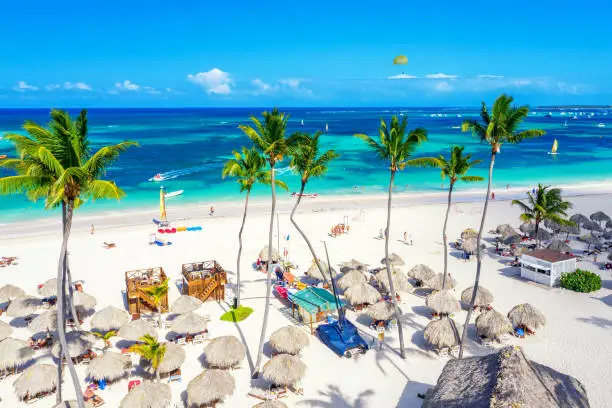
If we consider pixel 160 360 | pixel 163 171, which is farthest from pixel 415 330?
pixel 163 171

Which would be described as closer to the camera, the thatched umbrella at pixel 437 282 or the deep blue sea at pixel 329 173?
the thatched umbrella at pixel 437 282

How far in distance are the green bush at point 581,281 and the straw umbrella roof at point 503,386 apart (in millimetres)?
11317

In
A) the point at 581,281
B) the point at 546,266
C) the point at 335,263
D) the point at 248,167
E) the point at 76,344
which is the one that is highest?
the point at 248,167

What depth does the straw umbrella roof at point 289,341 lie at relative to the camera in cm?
1514

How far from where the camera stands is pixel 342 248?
28.6 meters

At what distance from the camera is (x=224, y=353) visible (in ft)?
47.6

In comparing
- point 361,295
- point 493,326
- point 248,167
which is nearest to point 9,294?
point 248,167

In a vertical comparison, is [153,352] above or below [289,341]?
above

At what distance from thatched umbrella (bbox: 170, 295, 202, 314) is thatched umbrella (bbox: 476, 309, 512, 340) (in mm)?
11141

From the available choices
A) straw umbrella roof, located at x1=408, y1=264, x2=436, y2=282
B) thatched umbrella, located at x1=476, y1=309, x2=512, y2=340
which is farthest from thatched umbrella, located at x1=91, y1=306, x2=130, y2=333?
thatched umbrella, located at x1=476, y1=309, x2=512, y2=340

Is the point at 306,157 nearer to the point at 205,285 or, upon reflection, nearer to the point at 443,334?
the point at 443,334

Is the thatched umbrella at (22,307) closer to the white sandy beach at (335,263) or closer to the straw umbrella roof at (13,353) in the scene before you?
the white sandy beach at (335,263)

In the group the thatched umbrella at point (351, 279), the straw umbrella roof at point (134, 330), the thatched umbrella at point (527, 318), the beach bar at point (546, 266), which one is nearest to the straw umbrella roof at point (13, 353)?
the straw umbrella roof at point (134, 330)

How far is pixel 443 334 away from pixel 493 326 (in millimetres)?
2112
